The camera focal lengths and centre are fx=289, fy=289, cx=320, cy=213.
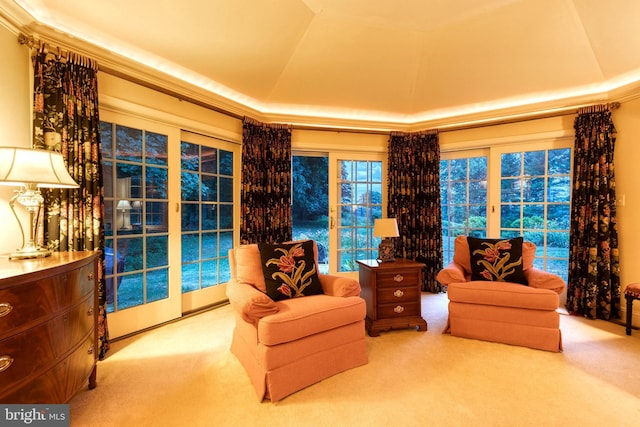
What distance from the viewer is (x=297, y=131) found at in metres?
3.88

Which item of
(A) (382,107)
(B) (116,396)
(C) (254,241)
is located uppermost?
(A) (382,107)

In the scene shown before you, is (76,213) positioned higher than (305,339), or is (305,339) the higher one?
(76,213)

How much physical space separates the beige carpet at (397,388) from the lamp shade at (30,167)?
135 cm

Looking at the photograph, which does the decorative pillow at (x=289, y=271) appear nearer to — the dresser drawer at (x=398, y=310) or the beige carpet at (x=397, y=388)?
the beige carpet at (x=397, y=388)

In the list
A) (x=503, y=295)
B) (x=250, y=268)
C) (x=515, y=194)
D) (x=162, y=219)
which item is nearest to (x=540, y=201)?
(x=515, y=194)

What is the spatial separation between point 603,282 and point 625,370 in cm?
127

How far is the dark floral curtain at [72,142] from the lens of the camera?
6.66ft

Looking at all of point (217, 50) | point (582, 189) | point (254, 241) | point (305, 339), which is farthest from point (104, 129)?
point (582, 189)

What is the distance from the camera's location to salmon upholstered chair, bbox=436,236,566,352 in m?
2.39

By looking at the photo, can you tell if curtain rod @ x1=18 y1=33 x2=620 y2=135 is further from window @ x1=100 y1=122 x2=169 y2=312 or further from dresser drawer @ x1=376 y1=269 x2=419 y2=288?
dresser drawer @ x1=376 y1=269 x2=419 y2=288

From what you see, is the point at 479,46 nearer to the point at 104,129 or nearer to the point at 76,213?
the point at 104,129

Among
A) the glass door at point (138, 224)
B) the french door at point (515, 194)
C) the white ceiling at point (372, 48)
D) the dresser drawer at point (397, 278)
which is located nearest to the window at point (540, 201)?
the french door at point (515, 194)

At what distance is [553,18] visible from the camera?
257 cm

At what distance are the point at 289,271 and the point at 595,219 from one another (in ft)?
10.7
